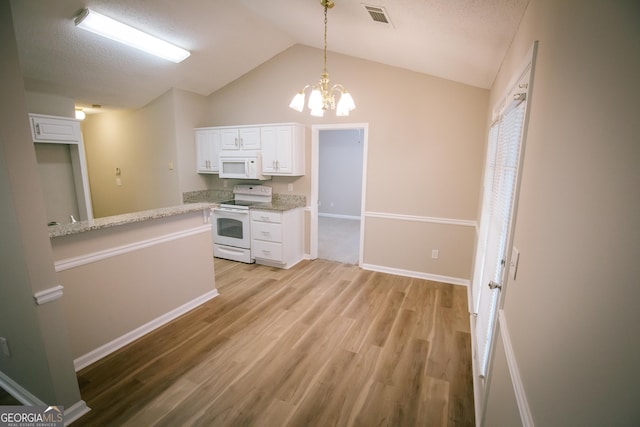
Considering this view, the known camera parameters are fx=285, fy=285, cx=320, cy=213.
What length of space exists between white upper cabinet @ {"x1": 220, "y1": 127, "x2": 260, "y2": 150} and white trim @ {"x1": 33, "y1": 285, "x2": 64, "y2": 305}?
3.15 meters

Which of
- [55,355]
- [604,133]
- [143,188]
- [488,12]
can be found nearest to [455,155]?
[488,12]

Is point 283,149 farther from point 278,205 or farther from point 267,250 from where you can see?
point 267,250

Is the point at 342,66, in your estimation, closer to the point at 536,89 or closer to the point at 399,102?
the point at 399,102

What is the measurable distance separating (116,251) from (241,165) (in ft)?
8.01

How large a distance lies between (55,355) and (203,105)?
4.21m

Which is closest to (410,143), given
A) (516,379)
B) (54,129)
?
(516,379)

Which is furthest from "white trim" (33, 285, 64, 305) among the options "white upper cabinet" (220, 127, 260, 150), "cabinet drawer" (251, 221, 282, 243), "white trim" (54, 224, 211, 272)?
"white upper cabinet" (220, 127, 260, 150)

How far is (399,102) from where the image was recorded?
3.70 m

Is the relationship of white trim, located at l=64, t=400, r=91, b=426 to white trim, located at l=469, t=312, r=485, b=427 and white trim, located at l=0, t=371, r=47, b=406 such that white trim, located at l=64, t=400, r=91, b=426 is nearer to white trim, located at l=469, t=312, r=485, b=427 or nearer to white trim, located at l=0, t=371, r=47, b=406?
white trim, located at l=0, t=371, r=47, b=406

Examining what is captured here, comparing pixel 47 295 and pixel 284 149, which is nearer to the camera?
pixel 47 295

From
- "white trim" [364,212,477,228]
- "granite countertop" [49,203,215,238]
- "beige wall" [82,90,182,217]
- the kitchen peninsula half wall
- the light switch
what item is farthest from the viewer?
"beige wall" [82,90,182,217]

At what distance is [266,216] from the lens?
4.21m

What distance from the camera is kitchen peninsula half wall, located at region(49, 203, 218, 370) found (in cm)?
208

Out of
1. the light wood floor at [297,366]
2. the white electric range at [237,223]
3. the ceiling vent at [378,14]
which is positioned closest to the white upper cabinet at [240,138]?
the white electric range at [237,223]
